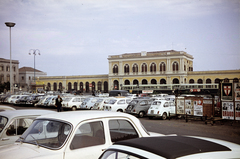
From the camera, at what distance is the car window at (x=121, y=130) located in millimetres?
4195

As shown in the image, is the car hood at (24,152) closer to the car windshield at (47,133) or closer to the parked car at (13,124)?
the car windshield at (47,133)

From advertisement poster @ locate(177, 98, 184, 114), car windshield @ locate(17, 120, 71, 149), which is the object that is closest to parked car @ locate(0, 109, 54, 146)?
car windshield @ locate(17, 120, 71, 149)

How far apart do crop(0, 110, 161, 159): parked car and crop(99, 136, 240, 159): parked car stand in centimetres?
114

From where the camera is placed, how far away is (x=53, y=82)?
8450cm

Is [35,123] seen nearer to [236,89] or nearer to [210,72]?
[236,89]

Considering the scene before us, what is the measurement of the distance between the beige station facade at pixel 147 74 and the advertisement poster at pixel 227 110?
142 ft

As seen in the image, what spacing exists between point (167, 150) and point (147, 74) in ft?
225

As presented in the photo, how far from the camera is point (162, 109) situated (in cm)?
1750

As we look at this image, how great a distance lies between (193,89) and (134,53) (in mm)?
25433

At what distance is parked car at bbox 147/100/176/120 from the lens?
57.0ft

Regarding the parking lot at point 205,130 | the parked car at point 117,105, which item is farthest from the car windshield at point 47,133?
the parked car at point 117,105

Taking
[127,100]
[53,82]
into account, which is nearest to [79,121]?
[127,100]

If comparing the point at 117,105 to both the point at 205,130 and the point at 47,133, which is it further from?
the point at 47,133

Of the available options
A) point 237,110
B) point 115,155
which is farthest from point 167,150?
point 237,110
